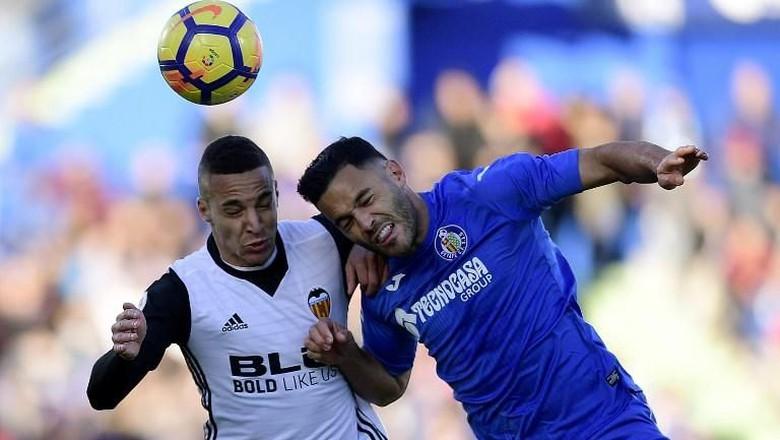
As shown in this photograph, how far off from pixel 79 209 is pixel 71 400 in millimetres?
1492

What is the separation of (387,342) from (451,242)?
21.7 inches

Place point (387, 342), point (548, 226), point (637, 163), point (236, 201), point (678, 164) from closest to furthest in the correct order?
point (678, 164) < point (637, 163) < point (236, 201) < point (387, 342) < point (548, 226)

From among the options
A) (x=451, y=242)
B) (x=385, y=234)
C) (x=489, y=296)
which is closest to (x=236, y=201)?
(x=385, y=234)

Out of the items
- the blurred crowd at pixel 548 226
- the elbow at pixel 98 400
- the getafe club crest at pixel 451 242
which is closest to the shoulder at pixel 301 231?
the getafe club crest at pixel 451 242

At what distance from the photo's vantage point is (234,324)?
16.6ft

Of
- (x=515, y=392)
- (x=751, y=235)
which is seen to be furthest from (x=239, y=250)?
(x=751, y=235)

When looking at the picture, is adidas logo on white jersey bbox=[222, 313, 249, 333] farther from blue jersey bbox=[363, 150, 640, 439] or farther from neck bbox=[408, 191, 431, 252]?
neck bbox=[408, 191, 431, 252]

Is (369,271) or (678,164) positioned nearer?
(678,164)

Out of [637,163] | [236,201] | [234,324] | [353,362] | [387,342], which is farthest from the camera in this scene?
[387,342]

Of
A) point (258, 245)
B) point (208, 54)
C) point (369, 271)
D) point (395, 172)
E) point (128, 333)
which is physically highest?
point (208, 54)

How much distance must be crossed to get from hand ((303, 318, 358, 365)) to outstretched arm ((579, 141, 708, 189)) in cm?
111

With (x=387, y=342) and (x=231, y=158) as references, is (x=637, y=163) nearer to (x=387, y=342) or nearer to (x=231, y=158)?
(x=387, y=342)

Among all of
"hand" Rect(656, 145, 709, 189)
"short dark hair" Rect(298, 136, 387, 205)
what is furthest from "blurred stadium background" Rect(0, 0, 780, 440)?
"hand" Rect(656, 145, 709, 189)

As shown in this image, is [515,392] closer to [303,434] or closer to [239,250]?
[303,434]
